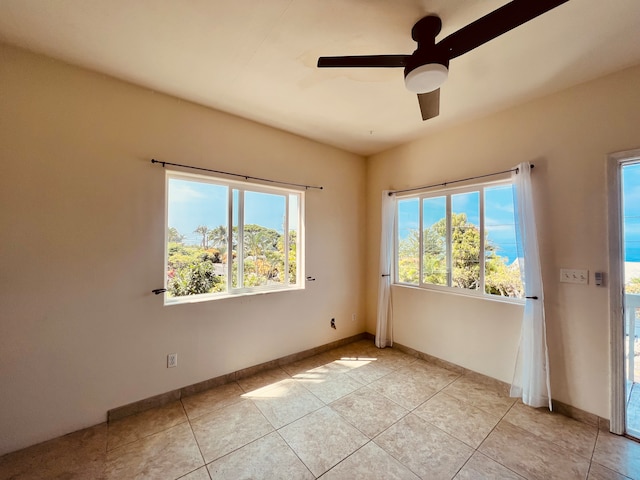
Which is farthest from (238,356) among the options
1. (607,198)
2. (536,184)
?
(607,198)

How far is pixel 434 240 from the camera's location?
309 centimetres

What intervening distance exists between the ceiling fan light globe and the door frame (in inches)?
62.2

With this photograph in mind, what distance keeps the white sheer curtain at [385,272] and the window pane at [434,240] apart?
417 millimetres

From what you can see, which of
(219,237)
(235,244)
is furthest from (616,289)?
(219,237)

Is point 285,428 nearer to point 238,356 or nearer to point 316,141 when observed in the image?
point 238,356

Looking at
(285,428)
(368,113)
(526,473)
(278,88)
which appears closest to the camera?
(526,473)

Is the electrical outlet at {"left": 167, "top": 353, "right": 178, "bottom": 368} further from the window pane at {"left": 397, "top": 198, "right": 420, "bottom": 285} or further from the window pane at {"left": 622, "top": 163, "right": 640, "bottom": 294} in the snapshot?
the window pane at {"left": 622, "top": 163, "right": 640, "bottom": 294}

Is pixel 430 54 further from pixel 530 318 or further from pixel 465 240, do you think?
pixel 530 318

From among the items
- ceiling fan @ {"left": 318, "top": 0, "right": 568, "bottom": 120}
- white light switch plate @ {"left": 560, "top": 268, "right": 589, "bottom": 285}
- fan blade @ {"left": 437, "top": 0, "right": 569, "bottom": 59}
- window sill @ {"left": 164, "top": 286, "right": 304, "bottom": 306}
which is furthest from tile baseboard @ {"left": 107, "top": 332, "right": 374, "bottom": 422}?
fan blade @ {"left": 437, "top": 0, "right": 569, "bottom": 59}

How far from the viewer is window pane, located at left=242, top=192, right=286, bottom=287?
279cm

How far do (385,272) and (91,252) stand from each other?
3.04 m

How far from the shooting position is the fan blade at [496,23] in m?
→ 1.10

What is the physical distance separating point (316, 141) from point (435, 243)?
1977mm

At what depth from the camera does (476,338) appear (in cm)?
263
